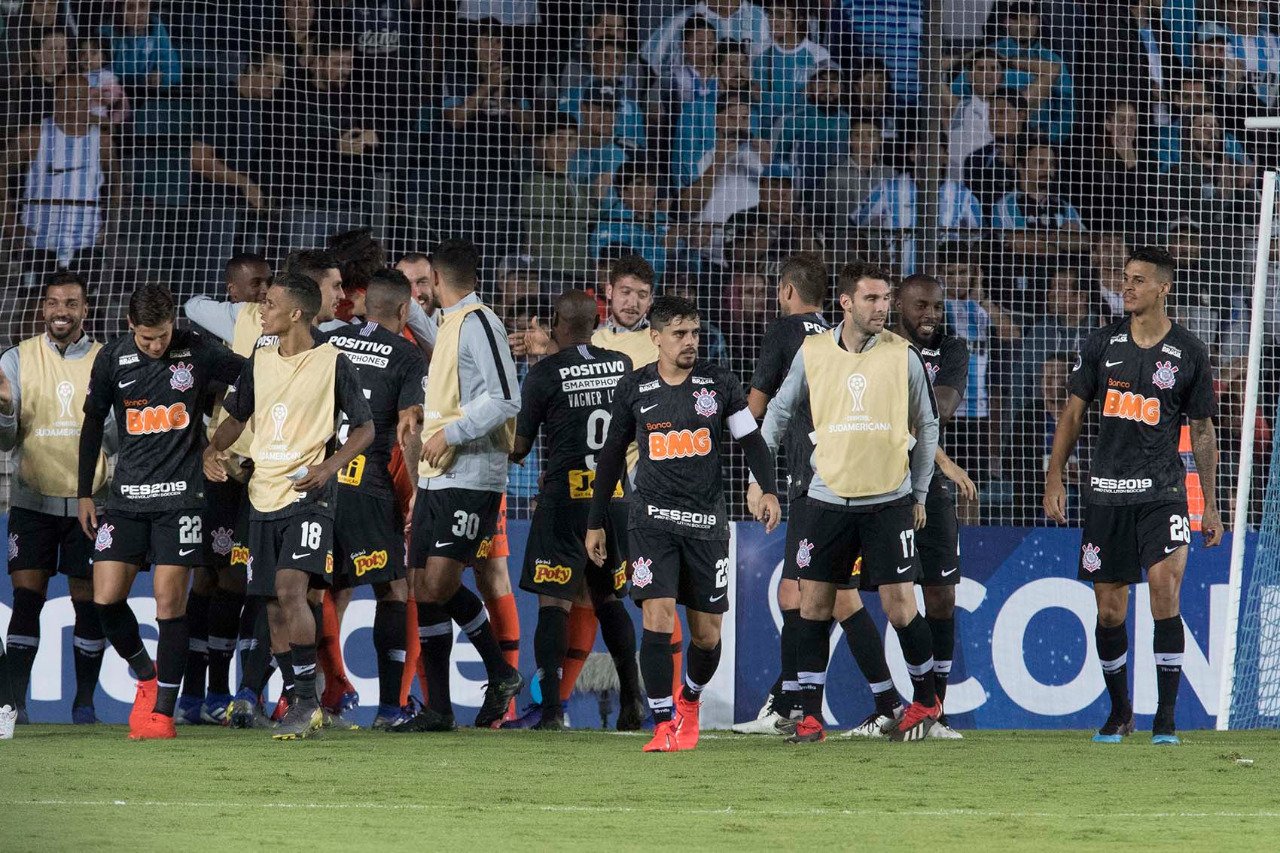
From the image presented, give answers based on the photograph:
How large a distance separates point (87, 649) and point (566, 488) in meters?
2.48

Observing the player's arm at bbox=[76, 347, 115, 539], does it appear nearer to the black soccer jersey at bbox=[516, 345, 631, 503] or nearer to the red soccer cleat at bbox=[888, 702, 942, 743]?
the black soccer jersey at bbox=[516, 345, 631, 503]

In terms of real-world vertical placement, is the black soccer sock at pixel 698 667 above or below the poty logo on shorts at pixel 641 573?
below

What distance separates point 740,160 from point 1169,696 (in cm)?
458

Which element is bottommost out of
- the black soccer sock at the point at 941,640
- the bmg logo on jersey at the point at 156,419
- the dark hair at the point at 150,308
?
the black soccer sock at the point at 941,640

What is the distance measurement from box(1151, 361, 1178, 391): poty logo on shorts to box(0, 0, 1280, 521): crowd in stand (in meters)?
2.48

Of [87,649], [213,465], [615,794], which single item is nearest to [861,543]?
[615,794]

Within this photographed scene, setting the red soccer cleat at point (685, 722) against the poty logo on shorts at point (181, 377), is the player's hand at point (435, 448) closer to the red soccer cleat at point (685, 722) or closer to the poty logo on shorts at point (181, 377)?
the poty logo on shorts at point (181, 377)

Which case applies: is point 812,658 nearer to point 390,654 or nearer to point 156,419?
point 390,654

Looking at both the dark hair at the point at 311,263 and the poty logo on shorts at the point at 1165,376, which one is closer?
the poty logo on shorts at the point at 1165,376

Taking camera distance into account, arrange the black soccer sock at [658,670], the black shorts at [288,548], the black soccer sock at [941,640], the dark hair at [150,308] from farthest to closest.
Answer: the black soccer sock at [941,640], the dark hair at [150,308], the black shorts at [288,548], the black soccer sock at [658,670]

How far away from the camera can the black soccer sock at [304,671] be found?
7.35 metres

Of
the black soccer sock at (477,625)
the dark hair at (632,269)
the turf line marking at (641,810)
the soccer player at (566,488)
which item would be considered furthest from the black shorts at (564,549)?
the turf line marking at (641,810)

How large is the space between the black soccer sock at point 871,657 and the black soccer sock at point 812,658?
0.32 m

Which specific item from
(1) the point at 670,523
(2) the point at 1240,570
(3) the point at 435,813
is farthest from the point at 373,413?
(2) the point at 1240,570
